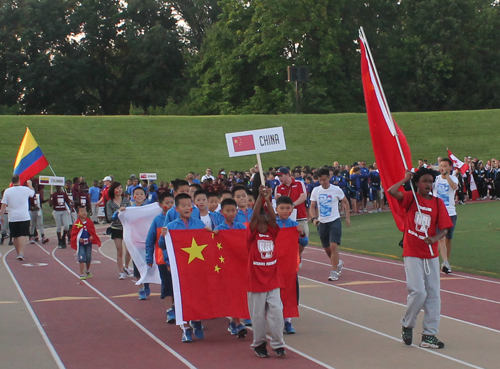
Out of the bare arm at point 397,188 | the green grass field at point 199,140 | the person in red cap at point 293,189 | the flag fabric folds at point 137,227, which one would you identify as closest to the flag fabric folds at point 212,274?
the bare arm at point 397,188

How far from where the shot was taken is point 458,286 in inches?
432

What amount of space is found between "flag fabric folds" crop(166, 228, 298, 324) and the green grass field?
92.6ft

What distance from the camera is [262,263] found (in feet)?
23.0

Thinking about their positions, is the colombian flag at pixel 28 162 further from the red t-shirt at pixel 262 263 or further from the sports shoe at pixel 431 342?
the sports shoe at pixel 431 342

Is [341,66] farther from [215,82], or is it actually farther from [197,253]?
[197,253]

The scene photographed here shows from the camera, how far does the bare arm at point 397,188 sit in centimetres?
696

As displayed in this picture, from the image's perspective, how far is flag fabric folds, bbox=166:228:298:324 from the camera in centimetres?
780

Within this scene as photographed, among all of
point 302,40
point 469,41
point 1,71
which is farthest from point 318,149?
point 1,71

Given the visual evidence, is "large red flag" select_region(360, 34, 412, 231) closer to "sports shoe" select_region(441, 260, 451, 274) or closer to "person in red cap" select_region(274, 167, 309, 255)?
"sports shoe" select_region(441, 260, 451, 274)

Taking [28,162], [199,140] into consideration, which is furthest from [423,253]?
[199,140]

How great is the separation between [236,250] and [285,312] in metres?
0.89

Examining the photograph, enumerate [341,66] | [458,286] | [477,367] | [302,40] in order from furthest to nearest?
[341,66] → [302,40] → [458,286] → [477,367]

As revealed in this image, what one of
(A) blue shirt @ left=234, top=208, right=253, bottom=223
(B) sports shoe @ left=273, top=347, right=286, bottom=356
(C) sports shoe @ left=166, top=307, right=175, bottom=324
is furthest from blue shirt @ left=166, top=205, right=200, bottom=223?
(B) sports shoe @ left=273, top=347, right=286, bottom=356

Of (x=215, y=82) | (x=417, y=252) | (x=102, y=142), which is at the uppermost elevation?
(x=215, y=82)
